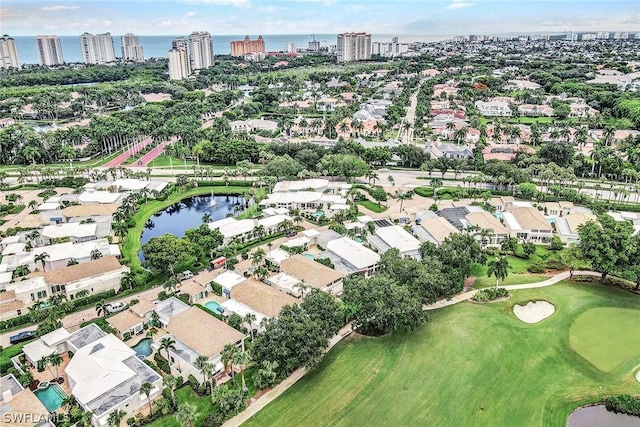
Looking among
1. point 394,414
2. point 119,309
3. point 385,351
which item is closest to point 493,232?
point 385,351

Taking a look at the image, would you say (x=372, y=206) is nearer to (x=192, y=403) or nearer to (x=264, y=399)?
(x=264, y=399)

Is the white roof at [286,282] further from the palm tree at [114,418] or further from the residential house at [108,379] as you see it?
the palm tree at [114,418]

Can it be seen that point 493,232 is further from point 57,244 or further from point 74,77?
point 74,77

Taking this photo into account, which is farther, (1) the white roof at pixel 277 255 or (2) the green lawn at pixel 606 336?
(1) the white roof at pixel 277 255

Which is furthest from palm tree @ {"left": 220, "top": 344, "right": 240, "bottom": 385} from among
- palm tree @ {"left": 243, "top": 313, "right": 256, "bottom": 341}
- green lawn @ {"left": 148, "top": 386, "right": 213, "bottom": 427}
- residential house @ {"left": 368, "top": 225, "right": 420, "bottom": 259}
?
residential house @ {"left": 368, "top": 225, "right": 420, "bottom": 259}

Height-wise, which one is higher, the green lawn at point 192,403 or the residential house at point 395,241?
the residential house at point 395,241

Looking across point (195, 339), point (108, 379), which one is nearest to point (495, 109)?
point (195, 339)

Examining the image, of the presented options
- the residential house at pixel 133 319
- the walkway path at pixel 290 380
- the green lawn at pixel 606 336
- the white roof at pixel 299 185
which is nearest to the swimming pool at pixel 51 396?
the residential house at pixel 133 319
